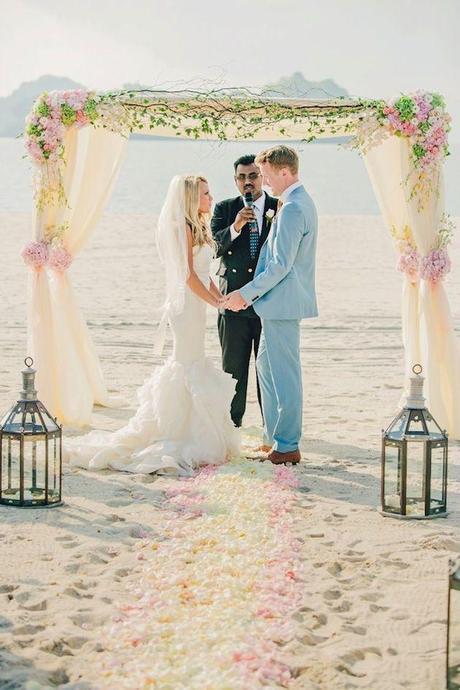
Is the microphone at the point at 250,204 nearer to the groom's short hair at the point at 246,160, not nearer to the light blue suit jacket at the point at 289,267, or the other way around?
the groom's short hair at the point at 246,160

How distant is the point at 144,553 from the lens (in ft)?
16.5

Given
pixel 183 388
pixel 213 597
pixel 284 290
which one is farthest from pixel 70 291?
pixel 213 597

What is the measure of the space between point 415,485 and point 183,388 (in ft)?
5.12

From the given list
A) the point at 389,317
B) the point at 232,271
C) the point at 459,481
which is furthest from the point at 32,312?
the point at 389,317

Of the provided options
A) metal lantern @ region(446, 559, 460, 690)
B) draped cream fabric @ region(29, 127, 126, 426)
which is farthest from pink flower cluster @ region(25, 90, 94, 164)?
metal lantern @ region(446, 559, 460, 690)

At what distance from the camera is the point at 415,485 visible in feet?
20.6

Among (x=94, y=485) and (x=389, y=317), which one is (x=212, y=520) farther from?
(x=389, y=317)

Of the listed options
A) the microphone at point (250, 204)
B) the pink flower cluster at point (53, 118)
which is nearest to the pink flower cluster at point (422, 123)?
the microphone at point (250, 204)

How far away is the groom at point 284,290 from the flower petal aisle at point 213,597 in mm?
587

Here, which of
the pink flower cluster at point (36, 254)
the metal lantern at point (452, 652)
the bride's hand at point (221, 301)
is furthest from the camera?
the pink flower cluster at point (36, 254)

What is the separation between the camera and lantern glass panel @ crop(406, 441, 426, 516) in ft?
18.7

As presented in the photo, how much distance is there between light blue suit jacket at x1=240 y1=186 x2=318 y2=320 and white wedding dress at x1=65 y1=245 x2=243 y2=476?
1.55 ft

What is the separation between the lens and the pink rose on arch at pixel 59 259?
8.05 meters

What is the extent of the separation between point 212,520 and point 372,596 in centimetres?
126
